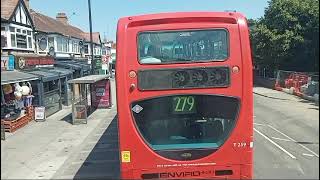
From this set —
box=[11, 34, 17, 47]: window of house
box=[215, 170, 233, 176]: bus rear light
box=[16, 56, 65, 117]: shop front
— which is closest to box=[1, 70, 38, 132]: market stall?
box=[16, 56, 65, 117]: shop front

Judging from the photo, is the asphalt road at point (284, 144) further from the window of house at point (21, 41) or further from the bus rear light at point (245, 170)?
the window of house at point (21, 41)

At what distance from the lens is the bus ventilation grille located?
7465mm

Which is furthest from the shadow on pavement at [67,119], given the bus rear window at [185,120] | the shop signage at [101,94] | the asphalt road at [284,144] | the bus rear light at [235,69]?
the bus rear light at [235,69]

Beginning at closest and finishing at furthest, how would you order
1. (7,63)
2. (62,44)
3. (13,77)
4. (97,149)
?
(97,149), (13,77), (7,63), (62,44)

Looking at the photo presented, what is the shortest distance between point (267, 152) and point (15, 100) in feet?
43.4

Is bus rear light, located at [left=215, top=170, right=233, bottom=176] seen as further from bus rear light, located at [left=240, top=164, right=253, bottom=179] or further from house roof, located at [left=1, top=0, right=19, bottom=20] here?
house roof, located at [left=1, top=0, right=19, bottom=20]

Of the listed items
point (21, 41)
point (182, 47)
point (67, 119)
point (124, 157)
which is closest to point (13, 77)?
point (67, 119)

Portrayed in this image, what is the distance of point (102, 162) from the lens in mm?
13180

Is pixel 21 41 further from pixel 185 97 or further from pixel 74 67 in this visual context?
pixel 185 97

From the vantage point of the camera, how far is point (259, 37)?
128 feet

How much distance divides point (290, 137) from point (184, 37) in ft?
31.8

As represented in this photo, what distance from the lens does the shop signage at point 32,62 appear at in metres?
26.1

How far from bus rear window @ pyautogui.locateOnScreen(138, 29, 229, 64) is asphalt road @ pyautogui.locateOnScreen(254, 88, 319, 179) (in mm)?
1793

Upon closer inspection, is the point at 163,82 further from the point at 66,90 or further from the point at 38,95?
the point at 66,90
